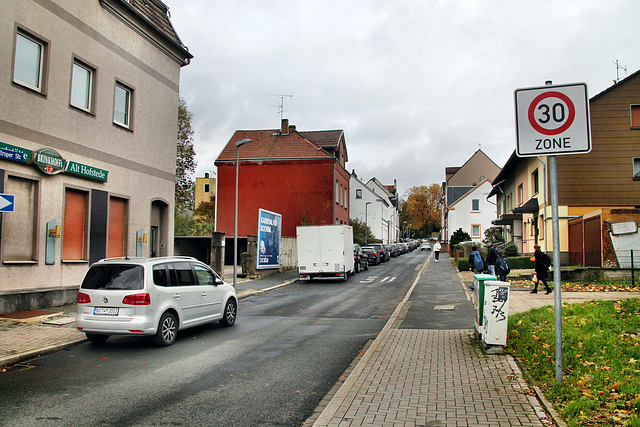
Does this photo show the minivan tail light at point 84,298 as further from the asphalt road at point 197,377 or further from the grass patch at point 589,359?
the grass patch at point 589,359

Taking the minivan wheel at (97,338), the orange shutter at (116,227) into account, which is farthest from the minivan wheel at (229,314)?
the orange shutter at (116,227)

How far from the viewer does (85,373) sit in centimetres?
764

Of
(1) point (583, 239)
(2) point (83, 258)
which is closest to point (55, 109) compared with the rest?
(2) point (83, 258)

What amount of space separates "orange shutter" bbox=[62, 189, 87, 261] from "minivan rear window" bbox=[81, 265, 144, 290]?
531cm

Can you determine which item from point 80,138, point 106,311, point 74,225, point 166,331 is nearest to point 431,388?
point 166,331

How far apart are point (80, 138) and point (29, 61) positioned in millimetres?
2386

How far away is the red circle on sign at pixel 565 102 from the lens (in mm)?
5723

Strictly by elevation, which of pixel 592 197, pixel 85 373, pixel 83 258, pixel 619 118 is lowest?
pixel 85 373

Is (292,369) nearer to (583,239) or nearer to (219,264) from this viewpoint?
(219,264)

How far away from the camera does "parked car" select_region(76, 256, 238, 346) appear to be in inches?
365

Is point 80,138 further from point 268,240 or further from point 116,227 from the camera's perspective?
point 268,240

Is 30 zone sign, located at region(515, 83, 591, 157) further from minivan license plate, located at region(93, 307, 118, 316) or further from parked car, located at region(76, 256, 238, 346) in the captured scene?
minivan license plate, located at region(93, 307, 118, 316)

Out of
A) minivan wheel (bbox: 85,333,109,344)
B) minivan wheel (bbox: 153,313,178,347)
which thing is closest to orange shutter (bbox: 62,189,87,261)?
minivan wheel (bbox: 85,333,109,344)

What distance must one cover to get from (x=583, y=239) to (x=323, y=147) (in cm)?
2543
